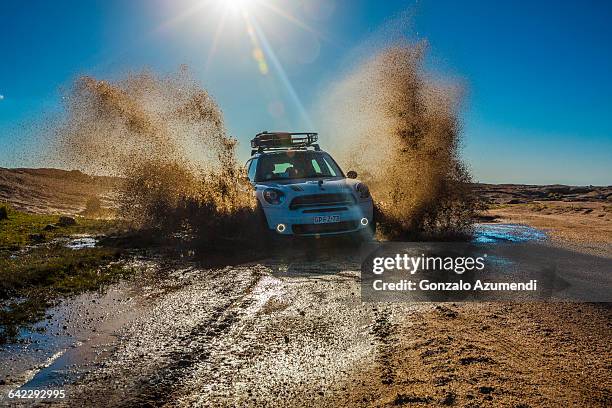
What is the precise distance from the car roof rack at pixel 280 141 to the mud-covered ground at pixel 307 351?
6.11m

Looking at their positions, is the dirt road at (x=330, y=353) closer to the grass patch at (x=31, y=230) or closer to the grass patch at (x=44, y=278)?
the grass patch at (x=44, y=278)

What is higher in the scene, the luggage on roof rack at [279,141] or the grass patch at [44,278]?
the luggage on roof rack at [279,141]

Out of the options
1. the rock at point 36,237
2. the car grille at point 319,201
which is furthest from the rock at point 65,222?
the car grille at point 319,201

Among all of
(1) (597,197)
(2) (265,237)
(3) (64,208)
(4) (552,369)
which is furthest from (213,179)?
(1) (597,197)

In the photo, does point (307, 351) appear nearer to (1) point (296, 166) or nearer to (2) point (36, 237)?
(1) point (296, 166)

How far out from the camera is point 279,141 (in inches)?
456

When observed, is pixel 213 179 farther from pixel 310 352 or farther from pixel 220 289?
pixel 310 352

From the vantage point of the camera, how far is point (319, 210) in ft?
28.5

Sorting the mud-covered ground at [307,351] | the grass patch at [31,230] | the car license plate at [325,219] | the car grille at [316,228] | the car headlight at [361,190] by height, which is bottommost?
the mud-covered ground at [307,351]

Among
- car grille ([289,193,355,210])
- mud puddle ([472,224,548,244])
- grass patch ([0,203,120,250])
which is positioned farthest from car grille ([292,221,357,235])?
grass patch ([0,203,120,250])

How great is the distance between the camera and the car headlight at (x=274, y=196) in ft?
29.0

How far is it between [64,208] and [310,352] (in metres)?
25.2

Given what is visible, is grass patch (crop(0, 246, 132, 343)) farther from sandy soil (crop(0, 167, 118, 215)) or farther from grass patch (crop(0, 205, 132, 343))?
sandy soil (crop(0, 167, 118, 215))

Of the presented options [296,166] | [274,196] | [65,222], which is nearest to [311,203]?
[274,196]
